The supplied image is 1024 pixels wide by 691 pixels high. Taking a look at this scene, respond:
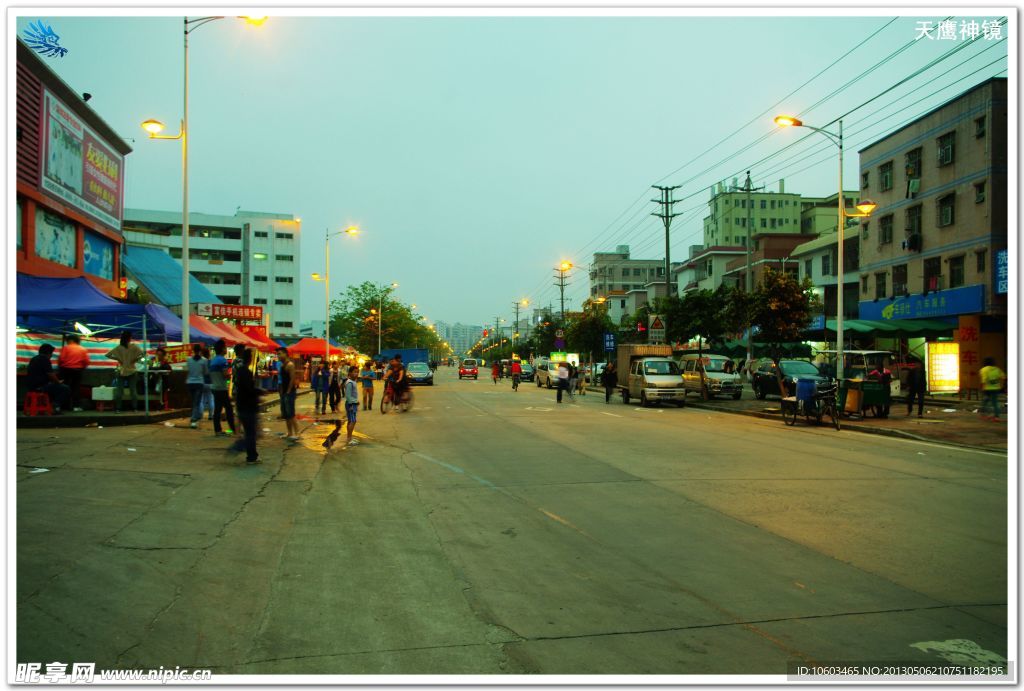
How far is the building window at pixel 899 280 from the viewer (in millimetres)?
37188

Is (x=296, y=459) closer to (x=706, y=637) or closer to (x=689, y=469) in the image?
(x=689, y=469)

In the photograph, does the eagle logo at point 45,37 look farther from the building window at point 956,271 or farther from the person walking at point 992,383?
the building window at point 956,271

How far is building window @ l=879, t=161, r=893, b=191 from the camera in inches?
1528

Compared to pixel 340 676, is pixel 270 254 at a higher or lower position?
higher

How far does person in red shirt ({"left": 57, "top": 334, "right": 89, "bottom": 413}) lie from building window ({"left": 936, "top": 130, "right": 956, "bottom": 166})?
36.7 metres

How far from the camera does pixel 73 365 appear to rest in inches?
635

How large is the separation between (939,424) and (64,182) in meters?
27.7

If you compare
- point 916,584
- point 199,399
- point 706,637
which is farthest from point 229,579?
point 199,399

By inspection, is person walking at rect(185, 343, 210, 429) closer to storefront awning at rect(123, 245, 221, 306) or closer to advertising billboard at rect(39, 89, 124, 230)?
advertising billboard at rect(39, 89, 124, 230)

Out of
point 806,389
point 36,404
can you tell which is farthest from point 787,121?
point 36,404

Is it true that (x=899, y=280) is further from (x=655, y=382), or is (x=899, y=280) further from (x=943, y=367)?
(x=655, y=382)

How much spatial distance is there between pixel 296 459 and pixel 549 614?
27.7 ft

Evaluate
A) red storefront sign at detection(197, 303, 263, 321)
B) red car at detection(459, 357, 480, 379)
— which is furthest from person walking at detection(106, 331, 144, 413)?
red car at detection(459, 357, 480, 379)

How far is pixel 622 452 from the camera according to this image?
13.3 m
